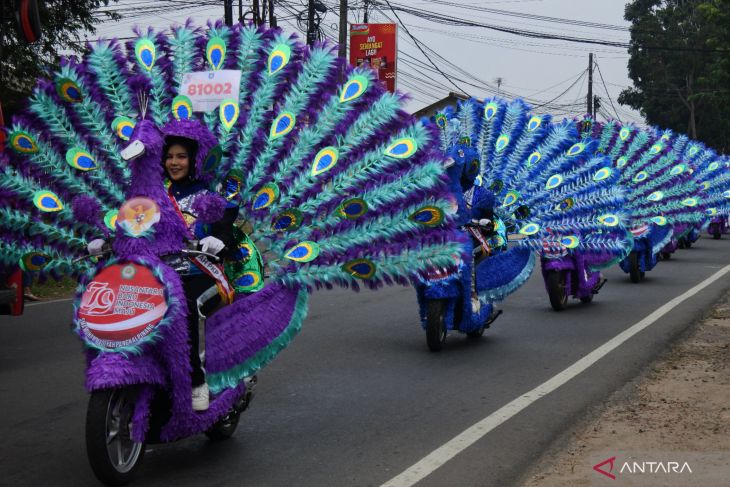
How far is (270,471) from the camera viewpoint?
5.39 m

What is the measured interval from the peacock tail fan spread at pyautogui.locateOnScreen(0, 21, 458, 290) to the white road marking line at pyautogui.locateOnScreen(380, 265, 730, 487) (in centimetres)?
109

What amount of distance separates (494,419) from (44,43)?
42.7 ft

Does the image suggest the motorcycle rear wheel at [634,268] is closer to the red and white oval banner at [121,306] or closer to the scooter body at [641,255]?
the scooter body at [641,255]

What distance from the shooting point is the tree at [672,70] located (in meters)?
59.9

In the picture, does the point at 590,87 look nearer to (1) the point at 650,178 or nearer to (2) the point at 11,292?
(1) the point at 650,178

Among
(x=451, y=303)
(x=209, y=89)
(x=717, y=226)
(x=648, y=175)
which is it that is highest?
(x=209, y=89)

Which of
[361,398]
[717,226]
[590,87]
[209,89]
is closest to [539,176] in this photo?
[361,398]

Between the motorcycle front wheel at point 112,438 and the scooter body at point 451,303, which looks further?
the scooter body at point 451,303

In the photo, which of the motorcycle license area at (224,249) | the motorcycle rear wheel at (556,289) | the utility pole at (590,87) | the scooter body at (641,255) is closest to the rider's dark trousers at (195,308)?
the motorcycle license area at (224,249)

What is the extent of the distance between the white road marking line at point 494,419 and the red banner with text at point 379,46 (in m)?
24.3

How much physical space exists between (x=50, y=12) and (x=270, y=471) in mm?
13358

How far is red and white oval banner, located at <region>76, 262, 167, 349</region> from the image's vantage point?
4.73 meters

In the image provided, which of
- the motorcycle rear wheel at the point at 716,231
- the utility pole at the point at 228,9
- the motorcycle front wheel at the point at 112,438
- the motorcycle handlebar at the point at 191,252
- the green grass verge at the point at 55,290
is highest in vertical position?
the utility pole at the point at 228,9

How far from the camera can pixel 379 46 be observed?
3450cm
